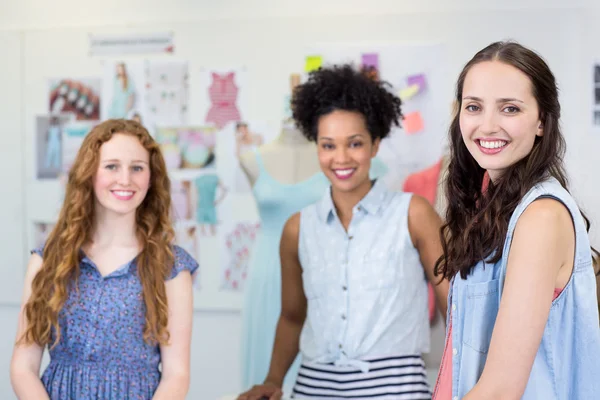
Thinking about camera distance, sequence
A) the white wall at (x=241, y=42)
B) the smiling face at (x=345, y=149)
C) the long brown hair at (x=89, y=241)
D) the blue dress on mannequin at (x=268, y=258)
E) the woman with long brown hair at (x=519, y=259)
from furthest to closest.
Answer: the white wall at (x=241, y=42) → the blue dress on mannequin at (x=268, y=258) → the smiling face at (x=345, y=149) → the long brown hair at (x=89, y=241) → the woman with long brown hair at (x=519, y=259)

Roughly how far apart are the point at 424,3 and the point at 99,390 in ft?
7.23

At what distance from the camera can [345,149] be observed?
83.2 inches

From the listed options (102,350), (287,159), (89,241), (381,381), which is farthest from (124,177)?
(287,159)

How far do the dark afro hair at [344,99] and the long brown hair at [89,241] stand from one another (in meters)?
0.49

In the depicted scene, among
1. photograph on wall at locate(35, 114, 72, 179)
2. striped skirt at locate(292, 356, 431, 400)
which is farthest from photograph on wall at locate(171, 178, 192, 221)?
striped skirt at locate(292, 356, 431, 400)

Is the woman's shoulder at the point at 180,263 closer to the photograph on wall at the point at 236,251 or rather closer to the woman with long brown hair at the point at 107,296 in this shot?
the woman with long brown hair at the point at 107,296

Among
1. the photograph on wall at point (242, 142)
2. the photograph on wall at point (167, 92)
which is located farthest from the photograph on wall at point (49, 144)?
the photograph on wall at point (242, 142)

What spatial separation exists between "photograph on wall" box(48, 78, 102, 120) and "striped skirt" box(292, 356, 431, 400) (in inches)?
83.2

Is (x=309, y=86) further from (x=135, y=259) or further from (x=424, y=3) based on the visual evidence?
(x=424, y=3)

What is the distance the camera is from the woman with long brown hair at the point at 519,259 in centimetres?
111

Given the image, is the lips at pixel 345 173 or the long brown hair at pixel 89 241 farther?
the lips at pixel 345 173

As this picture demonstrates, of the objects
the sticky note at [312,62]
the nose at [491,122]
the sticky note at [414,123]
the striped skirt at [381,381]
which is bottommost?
the striped skirt at [381,381]

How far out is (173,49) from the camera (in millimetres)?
3471

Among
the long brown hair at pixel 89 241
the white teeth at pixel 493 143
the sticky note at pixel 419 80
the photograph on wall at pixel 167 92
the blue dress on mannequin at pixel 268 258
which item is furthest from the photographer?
the photograph on wall at pixel 167 92
